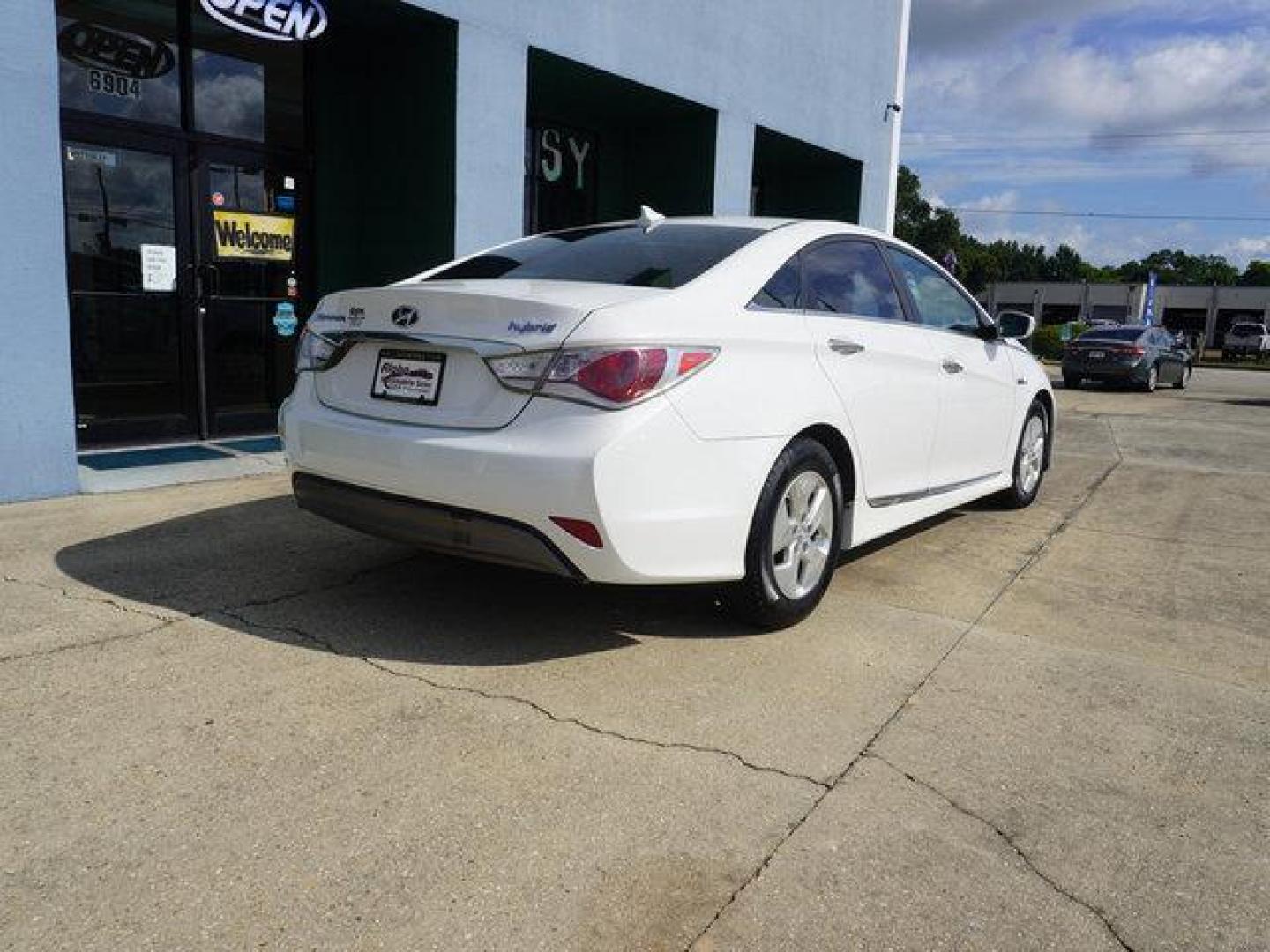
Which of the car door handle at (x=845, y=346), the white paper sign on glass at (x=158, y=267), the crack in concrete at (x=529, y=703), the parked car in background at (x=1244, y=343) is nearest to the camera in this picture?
the crack in concrete at (x=529, y=703)

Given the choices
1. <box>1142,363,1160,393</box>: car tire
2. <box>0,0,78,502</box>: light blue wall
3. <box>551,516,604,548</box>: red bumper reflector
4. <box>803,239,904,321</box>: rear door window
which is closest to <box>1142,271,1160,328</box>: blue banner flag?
<box>1142,363,1160,393</box>: car tire

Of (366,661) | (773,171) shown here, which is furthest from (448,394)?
(773,171)

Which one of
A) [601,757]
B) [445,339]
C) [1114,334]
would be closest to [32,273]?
[445,339]

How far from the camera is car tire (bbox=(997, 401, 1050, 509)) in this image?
6.34 metres

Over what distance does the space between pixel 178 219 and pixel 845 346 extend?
17.9ft

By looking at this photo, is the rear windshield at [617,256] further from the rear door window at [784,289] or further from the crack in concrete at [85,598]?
the crack in concrete at [85,598]

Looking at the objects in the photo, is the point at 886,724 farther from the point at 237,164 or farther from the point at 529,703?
the point at 237,164

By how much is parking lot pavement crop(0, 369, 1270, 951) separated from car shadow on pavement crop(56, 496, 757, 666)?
0.06 ft

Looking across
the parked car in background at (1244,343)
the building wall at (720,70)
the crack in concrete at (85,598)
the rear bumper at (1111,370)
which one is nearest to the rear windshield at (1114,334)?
the rear bumper at (1111,370)

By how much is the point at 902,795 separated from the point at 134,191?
6.76m

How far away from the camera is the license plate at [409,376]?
3457 mm

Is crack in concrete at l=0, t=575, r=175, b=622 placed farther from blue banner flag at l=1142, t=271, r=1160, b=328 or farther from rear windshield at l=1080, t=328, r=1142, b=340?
blue banner flag at l=1142, t=271, r=1160, b=328

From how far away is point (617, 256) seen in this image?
160 inches

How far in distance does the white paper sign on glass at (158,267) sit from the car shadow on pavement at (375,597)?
2.86m
